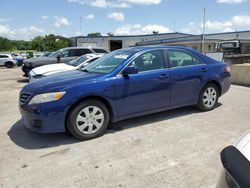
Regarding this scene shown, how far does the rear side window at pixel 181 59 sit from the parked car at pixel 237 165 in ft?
11.6

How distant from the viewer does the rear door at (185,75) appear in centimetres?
491

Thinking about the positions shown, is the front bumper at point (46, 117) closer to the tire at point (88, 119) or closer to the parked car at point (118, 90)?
the parked car at point (118, 90)

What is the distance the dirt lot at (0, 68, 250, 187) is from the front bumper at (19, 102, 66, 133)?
32cm

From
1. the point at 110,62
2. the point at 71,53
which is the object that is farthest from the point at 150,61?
the point at 71,53

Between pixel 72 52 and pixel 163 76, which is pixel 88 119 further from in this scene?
pixel 72 52

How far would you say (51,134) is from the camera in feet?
14.5

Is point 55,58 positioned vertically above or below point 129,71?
above

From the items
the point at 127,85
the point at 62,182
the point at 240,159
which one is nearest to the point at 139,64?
the point at 127,85

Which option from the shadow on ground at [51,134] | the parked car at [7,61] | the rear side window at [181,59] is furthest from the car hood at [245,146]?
the parked car at [7,61]

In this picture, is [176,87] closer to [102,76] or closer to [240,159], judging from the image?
[102,76]

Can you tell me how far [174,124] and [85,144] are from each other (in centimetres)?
Answer: 183

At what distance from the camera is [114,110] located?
429 cm

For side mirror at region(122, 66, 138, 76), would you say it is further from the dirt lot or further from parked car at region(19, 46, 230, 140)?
the dirt lot

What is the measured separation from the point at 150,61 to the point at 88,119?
1.68 meters
